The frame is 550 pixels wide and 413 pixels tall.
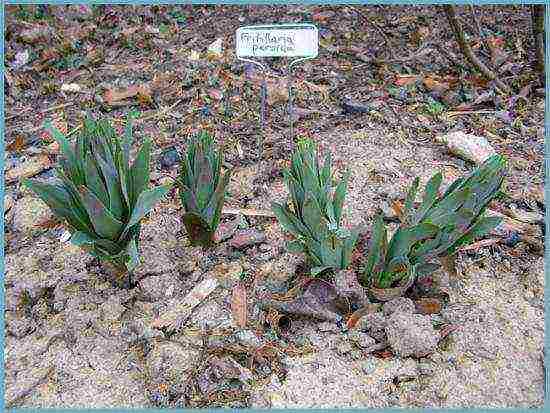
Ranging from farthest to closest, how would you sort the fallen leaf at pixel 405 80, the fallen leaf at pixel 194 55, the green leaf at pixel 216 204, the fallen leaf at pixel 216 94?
the fallen leaf at pixel 194 55, the fallen leaf at pixel 405 80, the fallen leaf at pixel 216 94, the green leaf at pixel 216 204

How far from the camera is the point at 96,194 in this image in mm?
1981

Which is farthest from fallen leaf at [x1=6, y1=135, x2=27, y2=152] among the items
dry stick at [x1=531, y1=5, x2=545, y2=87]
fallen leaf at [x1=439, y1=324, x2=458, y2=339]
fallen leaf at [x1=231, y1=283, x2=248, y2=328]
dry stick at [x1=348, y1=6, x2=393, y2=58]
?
dry stick at [x1=531, y1=5, x2=545, y2=87]

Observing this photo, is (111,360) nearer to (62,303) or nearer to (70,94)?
(62,303)

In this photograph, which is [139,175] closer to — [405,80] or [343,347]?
[343,347]

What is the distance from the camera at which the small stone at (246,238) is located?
2.41 m

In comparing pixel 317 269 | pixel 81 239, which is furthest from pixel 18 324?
pixel 317 269

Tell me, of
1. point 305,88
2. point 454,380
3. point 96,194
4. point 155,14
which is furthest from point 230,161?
point 155,14

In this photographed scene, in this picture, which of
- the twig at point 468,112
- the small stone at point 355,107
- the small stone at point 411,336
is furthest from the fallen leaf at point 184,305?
the twig at point 468,112

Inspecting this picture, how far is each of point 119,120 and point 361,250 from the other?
5.02ft

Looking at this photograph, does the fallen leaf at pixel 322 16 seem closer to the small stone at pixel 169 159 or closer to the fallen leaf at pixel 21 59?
the small stone at pixel 169 159

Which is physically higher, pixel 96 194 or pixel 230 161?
pixel 96 194

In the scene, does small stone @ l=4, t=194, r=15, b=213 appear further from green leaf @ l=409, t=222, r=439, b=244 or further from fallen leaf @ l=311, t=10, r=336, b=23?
fallen leaf @ l=311, t=10, r=336, b=23

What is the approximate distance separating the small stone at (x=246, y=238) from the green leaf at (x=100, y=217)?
50 centimetres

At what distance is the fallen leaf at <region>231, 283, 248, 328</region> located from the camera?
2.13 m
